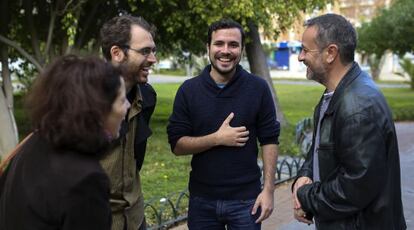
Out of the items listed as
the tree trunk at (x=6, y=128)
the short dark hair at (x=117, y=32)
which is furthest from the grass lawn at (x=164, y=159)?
the short dark hair at (x=117, y=32)

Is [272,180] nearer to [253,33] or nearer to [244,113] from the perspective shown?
[244,113]

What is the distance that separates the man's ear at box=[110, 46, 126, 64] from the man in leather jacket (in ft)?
2.89

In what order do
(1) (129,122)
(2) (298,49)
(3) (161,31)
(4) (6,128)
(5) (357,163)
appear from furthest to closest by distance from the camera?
(2) (298,49)
(3) (161,31)
(4) (6,128)
(1) (129,122)
(5) (357,163)

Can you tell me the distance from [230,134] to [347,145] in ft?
2.63

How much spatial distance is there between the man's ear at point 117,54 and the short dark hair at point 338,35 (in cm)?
93

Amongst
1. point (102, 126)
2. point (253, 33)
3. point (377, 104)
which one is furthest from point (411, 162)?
point (102, 126)

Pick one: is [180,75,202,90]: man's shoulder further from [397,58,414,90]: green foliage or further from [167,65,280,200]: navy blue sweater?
[397,58,414,90]: green foliage

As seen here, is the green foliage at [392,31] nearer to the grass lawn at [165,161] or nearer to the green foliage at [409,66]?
the grass lawn at [165,161]

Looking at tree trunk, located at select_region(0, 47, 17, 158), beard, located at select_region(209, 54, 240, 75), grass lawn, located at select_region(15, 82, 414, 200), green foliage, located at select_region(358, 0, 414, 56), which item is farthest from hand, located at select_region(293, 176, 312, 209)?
green foliage, located at select_region(358, 0, 414, 56)

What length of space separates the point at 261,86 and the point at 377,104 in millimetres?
935

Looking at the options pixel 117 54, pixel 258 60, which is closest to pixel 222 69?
pixel 117 54

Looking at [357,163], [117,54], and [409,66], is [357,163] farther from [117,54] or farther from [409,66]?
[409,66]

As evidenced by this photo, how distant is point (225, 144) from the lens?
304cm

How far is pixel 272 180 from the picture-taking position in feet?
10.4
